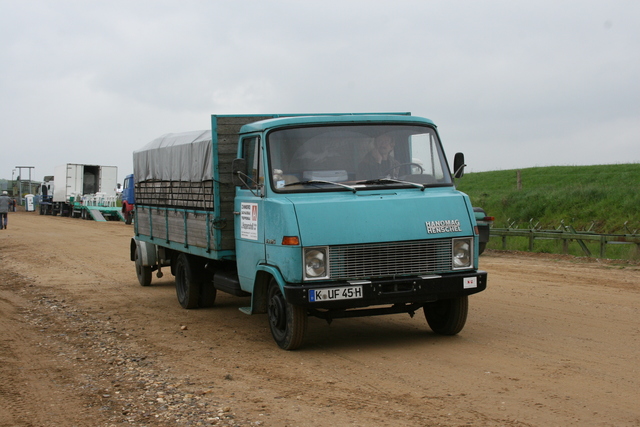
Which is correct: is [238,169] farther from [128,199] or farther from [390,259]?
[128,199]

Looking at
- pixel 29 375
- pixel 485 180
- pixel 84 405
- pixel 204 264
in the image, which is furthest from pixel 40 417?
pixel 485 180

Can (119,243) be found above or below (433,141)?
below

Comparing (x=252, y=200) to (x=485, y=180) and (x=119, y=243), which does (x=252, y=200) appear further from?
(x=485, y=180)

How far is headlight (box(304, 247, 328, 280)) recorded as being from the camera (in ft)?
24.4

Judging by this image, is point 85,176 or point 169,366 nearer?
point 169,366

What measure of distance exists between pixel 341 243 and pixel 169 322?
Result: 391 cm

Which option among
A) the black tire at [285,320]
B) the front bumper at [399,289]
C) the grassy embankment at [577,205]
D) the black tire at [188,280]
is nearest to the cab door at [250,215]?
the black tire at [285,320]

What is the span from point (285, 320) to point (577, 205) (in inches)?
860

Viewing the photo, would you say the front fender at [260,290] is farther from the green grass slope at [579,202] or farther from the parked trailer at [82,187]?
the parked trailer at [82,187]

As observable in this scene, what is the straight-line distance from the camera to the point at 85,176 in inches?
2142

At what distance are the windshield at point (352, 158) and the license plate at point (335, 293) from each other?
1104 mm

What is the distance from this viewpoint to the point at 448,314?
8.57 metres

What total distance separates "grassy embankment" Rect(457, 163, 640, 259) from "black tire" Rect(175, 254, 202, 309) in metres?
10.5

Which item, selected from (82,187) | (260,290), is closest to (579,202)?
(260,290)
